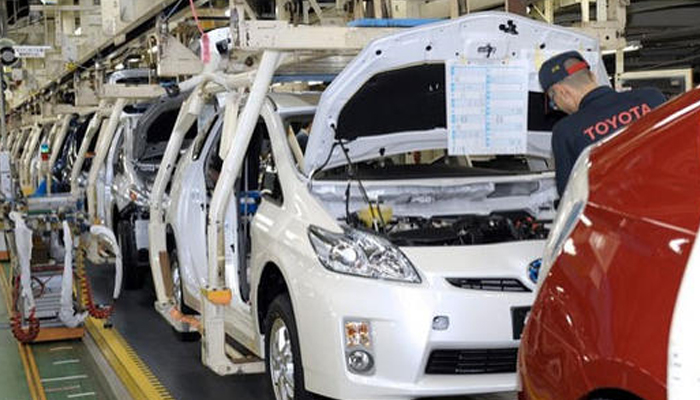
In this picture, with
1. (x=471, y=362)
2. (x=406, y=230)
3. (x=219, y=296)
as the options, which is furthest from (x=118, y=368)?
(x=471, y=362)

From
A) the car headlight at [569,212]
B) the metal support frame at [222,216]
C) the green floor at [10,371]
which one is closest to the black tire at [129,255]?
the green floor at [10,371]

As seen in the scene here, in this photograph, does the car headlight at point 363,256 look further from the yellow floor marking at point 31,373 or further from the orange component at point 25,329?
the orange component at point 25,329

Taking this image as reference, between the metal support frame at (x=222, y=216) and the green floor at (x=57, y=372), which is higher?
the metal support frame at (x=222, y=216)

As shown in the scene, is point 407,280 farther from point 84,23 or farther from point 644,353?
point 84,23

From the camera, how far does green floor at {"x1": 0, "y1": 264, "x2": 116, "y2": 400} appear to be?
5578mm

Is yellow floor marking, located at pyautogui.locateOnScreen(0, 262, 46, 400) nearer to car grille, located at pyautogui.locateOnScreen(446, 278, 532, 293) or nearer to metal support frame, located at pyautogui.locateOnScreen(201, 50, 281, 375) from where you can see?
metal support frame, located at pyautogui.locateOnScreen(201, 50, 281, 375)

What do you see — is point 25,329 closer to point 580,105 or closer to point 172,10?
point 172,10

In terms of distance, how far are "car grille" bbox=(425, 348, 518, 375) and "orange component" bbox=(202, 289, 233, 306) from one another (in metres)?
1.57

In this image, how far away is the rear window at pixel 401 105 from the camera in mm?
4289

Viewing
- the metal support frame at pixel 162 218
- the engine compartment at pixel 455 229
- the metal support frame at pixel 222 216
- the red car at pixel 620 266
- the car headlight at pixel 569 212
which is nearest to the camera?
the red car at pixel 620 266

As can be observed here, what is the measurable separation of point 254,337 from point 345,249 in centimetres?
115

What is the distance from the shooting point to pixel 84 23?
14.5 metres

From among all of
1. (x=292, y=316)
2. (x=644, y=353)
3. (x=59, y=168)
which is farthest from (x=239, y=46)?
(x=59, y=168)

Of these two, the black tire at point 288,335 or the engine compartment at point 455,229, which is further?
the engine compartment at point 455,229
